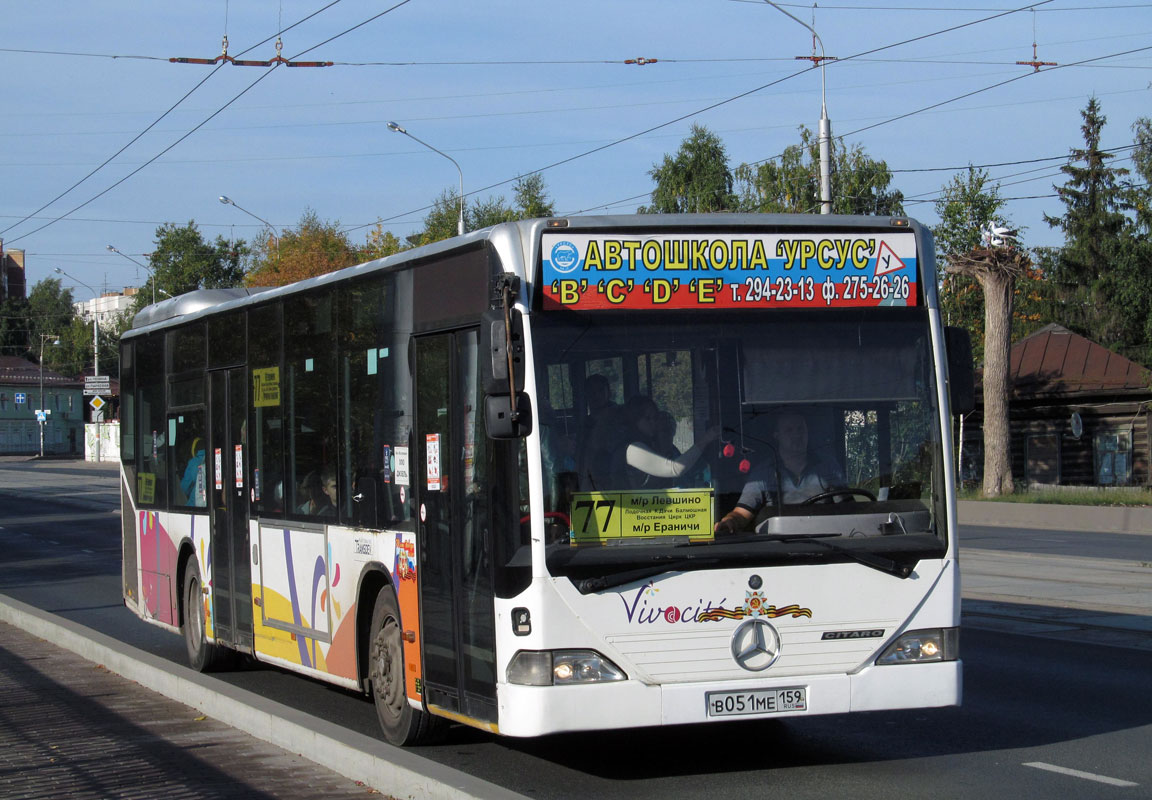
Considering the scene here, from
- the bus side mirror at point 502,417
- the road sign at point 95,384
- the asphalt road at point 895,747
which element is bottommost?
the asphalt road at point 895,747

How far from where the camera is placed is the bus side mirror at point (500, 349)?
647 centimetres

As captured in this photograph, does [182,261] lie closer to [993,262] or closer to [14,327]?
[14,327]

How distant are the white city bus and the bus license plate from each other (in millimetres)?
11

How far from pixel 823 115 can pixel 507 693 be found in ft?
79.1

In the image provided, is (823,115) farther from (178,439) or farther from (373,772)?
(373,772)

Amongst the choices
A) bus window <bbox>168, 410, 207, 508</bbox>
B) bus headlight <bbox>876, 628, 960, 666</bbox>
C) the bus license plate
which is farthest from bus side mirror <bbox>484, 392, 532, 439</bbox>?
A: bus window <bbox>168, 410, 207, 508</bbox>

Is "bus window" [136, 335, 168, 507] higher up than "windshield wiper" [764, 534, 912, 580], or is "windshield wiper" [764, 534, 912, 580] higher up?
"bus window" [136, 335, 168, 507]

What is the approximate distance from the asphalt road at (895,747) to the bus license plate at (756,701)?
16.1 inches

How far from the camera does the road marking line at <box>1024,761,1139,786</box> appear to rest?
22.5ft

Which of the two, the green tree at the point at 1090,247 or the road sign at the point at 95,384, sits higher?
the green tree at the point at 1090,247

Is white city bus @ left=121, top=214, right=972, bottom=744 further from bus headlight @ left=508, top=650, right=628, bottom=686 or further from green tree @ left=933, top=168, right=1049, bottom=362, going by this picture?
Answer: green tree @ left=933, top=168, right=1049, bottom=362

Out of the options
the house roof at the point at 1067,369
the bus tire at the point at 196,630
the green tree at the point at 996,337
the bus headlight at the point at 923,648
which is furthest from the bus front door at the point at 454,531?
the house roof at the point at 1067,369

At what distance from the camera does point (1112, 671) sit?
10.5 metres

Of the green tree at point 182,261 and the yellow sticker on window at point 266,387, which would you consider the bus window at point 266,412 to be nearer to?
the yellow sticker on window at point 266,387
